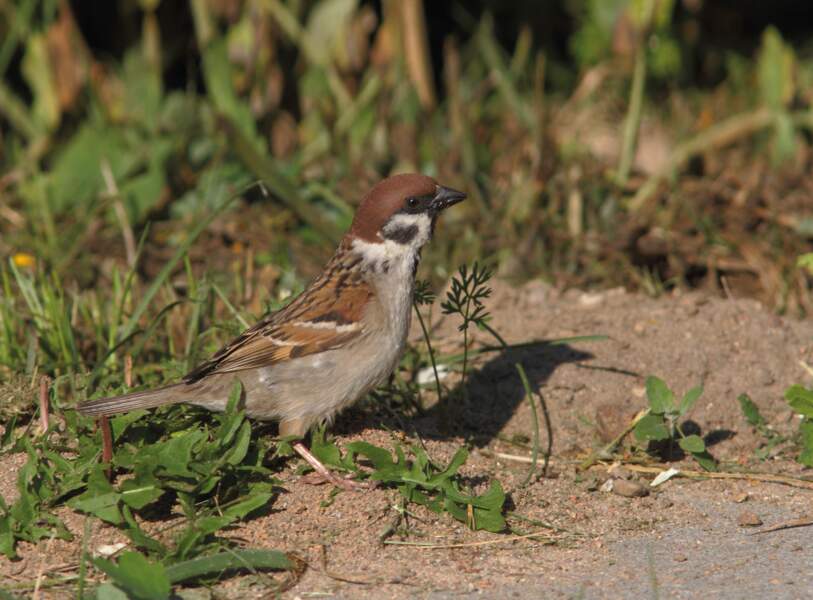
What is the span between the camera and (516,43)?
814 cm

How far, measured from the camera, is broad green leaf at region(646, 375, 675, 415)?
400 centimetres

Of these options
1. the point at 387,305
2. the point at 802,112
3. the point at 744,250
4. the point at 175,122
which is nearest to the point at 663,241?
the point at 744,250

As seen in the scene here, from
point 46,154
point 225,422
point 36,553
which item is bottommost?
point 36,553

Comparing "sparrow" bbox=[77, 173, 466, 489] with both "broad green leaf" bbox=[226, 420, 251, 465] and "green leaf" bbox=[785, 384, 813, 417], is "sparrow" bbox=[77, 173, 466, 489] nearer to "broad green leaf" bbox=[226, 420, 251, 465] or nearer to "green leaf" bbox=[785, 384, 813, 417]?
"broad green leaf" bbox=[226, 420, 251, 465]

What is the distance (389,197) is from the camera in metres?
4.11

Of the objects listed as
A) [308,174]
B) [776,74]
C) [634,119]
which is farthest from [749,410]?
[308,174]

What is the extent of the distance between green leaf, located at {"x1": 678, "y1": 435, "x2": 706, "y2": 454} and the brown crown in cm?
123

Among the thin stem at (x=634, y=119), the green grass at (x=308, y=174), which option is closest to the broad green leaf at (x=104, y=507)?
the green grass at (x=308, y=174)

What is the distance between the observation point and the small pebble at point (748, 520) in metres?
3.60

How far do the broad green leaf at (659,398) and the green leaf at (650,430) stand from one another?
4cm

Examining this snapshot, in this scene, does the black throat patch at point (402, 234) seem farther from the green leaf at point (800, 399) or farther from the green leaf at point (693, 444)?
the green leaf at point (800, 399)

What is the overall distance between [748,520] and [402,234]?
59.3 inches

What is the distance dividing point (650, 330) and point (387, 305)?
1.31m

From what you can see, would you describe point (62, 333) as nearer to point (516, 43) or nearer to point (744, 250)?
point (744, 250)
